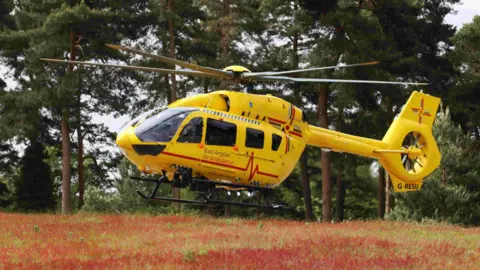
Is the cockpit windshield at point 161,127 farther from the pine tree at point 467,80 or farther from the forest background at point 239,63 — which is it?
the pine tree at point 467,80

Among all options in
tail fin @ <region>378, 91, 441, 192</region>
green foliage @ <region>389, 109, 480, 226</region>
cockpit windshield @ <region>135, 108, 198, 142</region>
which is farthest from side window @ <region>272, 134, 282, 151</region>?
green foliage @ <region>389, 109, 480, 226</region>

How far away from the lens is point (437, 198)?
97.5ft

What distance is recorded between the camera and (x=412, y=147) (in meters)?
20.4

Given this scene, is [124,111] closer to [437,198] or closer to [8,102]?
[8,102]

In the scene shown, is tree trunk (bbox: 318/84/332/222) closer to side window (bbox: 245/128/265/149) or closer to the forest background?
the forest background

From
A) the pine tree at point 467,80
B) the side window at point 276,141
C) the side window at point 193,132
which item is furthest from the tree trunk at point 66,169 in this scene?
the pine tree at point 467,80

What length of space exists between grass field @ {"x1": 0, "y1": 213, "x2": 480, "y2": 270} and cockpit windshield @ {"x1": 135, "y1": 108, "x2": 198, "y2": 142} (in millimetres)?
2774

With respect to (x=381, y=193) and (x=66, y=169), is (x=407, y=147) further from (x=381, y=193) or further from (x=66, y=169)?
(x=66, y=169)

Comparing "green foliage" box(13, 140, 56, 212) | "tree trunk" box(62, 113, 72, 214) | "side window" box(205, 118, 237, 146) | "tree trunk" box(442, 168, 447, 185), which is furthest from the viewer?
"tree trunk" box(62, 113, 72, 214)

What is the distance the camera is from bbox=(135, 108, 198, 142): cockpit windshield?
1567 cm

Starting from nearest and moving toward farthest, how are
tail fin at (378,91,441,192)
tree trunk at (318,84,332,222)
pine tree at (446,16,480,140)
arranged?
tail fin at (378,91,441,192) < tree trunk at (318,84,332,222) < pine tree at (446,16,480,140)

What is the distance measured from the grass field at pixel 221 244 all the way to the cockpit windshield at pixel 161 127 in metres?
2.77

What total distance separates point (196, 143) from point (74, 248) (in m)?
4.82

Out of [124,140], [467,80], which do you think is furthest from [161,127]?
[467,80]
